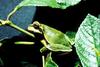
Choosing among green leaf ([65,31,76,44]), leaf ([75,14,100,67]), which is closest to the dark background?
green leaf ([65,31,76,44])

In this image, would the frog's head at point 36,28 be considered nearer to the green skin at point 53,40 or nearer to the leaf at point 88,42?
the green skin at point 53,40

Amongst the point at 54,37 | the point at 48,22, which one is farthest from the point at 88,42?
the point at 48,22

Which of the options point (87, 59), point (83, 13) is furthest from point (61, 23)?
point (87, 59)

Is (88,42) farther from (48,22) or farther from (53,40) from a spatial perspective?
(48,22)

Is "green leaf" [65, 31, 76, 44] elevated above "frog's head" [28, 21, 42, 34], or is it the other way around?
"frog's head" [28, 21, 42, 34]

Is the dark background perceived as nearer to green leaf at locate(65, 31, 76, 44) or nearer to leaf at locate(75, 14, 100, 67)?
green leaf at locate(65, 31, 76, 44)

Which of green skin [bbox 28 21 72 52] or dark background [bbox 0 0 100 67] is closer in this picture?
green skin [bbox 28 21 72 52]
